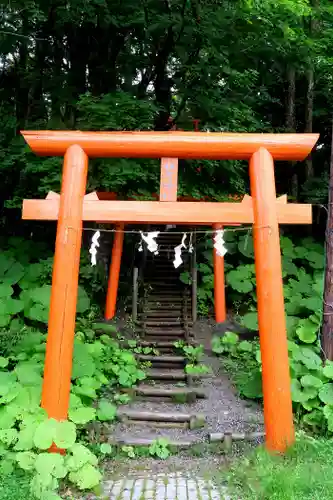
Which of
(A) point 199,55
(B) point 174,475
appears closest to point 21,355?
(B) point 174,475

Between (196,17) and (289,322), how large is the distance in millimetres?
5964

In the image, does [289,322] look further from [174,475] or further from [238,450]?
Answer: [174,475]

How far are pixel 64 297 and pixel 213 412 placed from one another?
306cm

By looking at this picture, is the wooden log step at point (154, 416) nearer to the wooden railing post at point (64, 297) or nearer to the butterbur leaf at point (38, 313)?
the wooden railing post at point (64, 297)

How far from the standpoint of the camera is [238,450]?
5492 millimetres

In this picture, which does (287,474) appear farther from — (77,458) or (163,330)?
(163,330)

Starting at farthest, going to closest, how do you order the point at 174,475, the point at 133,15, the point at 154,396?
the point at 133,15
the point at 154,396
the point at 174,475

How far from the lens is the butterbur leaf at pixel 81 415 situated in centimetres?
516

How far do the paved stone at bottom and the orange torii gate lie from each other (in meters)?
0.90

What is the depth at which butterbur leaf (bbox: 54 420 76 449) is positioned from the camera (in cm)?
462

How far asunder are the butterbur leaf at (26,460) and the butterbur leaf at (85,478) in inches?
15.8

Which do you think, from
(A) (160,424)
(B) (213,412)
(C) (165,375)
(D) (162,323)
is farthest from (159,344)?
(A) (160,424)

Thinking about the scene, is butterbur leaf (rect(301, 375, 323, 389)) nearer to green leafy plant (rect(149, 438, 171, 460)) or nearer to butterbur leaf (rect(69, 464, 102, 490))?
green leafy plant (rect(149, 438, 171, 460))

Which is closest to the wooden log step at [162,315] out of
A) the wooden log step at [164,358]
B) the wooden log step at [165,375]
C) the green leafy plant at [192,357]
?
the green leafy plant at [192,357]
